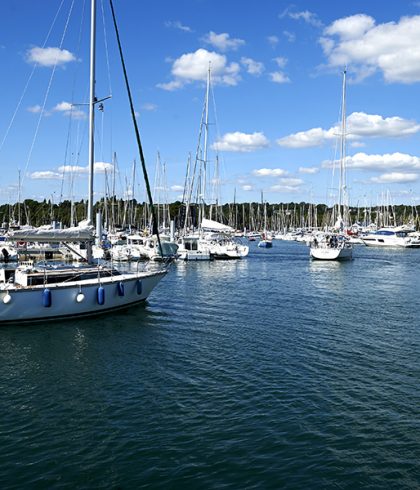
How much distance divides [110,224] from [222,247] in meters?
36.8

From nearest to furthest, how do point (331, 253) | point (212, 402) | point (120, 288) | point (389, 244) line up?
point (212, 402) < point (120, 288) < point (331, 253) < point (389, 244)

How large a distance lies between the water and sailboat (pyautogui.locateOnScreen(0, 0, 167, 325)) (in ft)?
2.53

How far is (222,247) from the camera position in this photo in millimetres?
74625

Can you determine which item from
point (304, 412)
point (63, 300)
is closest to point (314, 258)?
point (63, 300)

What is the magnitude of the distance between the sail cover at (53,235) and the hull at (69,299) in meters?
2.62

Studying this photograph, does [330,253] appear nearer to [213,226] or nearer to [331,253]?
[331,253]

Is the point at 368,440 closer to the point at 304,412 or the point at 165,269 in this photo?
the point at 304,412

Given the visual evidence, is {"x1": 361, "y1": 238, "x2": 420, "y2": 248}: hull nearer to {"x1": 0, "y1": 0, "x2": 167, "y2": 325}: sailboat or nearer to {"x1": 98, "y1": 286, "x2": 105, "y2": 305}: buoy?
{"x1": 0, "y1": 0, "x2": 167, "y2": 325}: sailboat

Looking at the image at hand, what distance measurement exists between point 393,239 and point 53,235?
4249 inches

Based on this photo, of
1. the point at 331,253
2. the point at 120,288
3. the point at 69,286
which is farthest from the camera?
the point at 331,253

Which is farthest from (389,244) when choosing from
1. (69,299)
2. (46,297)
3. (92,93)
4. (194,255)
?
(46,297)

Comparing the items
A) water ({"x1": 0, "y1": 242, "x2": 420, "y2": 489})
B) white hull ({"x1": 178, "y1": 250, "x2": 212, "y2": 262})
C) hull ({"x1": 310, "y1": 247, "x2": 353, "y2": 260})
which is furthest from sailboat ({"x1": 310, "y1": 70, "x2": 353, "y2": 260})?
water ({"x1": 0, "y1": 242, "x2": 420, "y2": 489})

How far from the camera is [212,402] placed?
1522 cm

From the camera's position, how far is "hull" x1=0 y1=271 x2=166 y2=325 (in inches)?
963
